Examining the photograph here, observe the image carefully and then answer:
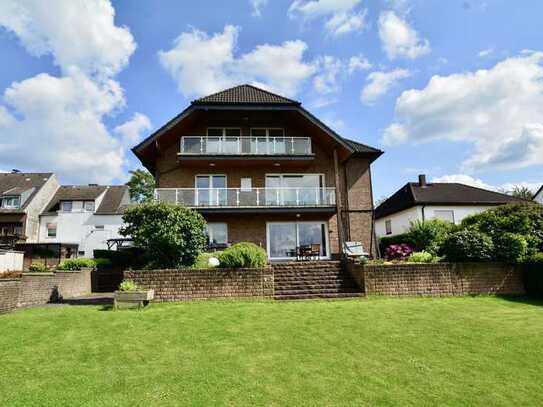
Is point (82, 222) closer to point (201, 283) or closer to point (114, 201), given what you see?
point (114, 201)

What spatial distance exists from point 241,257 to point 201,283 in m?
1.60

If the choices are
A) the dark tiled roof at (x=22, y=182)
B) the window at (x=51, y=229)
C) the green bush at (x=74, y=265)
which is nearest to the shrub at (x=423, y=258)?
the green bush at (x=74, y=265)

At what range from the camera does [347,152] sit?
18719mm

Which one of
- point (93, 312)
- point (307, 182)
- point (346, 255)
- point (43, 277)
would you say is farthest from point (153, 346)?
point (307, 182)

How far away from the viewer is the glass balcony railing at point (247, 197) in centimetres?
1775

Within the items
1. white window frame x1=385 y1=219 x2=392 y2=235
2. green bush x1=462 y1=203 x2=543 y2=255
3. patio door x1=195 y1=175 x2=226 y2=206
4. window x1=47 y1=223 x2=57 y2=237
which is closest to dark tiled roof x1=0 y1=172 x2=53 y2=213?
window x1=47 y1=223 x2=57 y2=237

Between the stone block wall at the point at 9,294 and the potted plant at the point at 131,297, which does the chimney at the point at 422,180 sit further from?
the stone block wall at the point at 9,294

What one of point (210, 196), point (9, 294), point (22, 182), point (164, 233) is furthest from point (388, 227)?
point (22, 182)

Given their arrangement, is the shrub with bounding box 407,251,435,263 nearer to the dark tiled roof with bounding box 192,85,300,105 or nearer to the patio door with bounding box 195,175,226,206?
the patio door with bounding box 195,175,226,206

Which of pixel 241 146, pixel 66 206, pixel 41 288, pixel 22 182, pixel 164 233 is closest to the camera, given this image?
pixel 164 233

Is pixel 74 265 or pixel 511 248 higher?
pixel 511 248

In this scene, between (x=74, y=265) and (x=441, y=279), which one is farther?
(x=74, y=265)

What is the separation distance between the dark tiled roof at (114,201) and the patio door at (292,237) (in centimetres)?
2123

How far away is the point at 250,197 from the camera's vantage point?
1805cm
